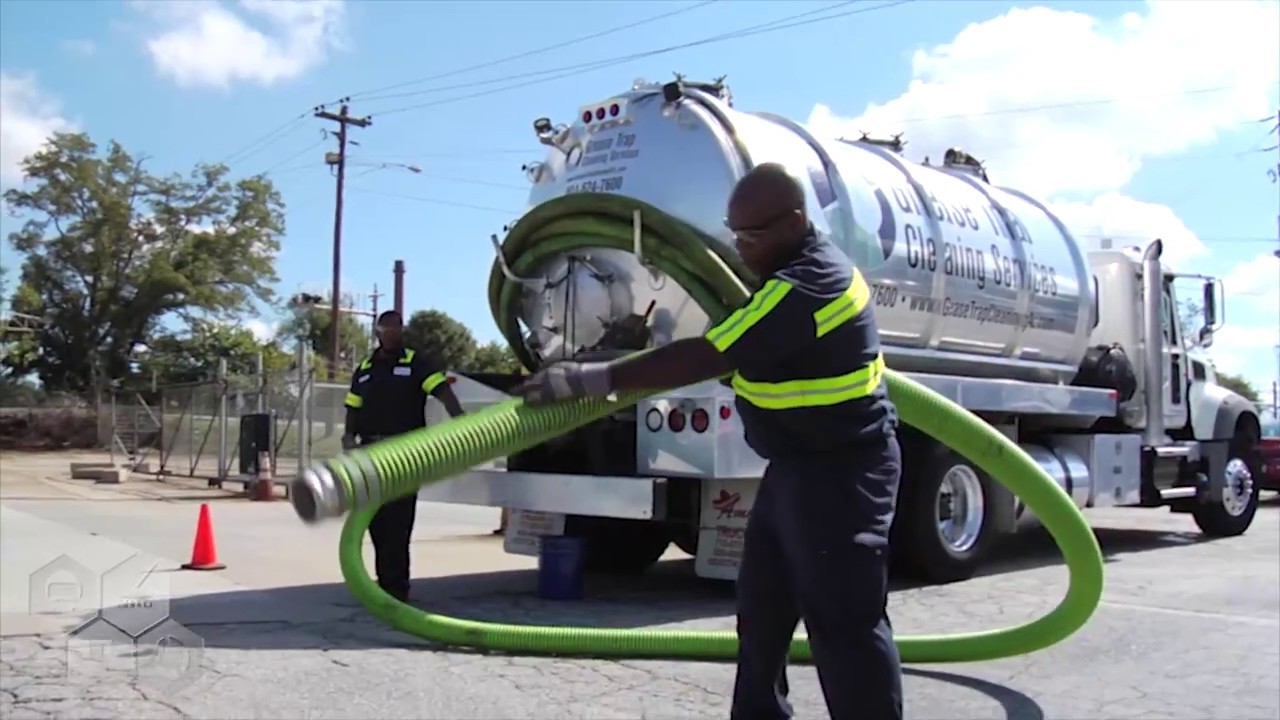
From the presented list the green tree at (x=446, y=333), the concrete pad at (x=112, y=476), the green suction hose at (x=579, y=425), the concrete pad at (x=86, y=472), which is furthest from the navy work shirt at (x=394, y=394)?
the green tree at (x=446, y=333)

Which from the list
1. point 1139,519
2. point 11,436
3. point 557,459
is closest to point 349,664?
point 557,459

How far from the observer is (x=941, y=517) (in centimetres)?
886

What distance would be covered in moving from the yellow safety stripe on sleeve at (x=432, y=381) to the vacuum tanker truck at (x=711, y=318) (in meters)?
0.42

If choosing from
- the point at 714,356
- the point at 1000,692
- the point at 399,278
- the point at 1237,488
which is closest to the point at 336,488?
the point at 714,356

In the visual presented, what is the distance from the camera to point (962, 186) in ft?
32.5

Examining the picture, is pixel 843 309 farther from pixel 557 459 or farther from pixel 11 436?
pixel 11 436

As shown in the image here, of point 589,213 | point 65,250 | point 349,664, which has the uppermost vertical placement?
point 65,250

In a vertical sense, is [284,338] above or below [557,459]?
above

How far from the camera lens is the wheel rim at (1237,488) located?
12.9 m

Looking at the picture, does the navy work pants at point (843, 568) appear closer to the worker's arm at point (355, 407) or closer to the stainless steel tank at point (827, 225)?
the stainless steel tank at point (827, 225)

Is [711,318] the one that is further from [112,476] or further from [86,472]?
[86,472]

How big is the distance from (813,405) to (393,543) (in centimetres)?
476

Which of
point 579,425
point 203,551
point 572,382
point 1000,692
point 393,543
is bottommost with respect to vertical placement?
point 1000,692

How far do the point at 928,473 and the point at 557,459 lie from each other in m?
2.62
